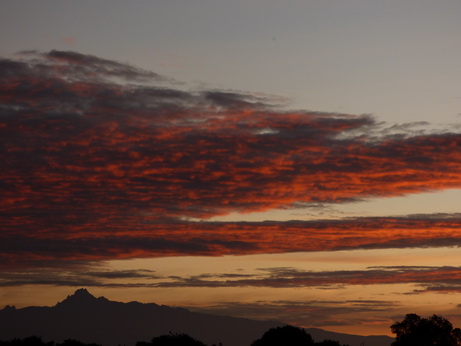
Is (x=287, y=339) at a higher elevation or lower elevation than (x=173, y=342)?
higher

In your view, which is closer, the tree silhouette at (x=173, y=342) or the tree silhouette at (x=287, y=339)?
the tree silhouette at (x=173, y=342)

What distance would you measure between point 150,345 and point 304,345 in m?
34.2

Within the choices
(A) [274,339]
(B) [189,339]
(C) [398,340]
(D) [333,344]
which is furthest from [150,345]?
(C) [398,340]

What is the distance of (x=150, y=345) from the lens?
189m

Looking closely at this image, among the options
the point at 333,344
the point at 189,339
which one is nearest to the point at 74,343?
the point at 189,339

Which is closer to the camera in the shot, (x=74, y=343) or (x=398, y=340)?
(x=74, y=343)

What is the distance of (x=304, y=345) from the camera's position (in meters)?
193

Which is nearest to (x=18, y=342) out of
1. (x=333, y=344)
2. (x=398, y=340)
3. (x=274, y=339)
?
(x=274, y=339)

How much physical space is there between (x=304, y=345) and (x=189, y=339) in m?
25.9

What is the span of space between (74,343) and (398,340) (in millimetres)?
73587

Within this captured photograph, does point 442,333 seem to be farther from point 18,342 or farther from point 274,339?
point 18,342

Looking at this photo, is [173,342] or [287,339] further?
[287,339]

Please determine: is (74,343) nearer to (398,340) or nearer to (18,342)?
(18,342)

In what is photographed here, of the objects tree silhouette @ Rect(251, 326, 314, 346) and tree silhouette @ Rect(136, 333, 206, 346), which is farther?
tree silhouette @ Rect(251, 326, 314, 346)
